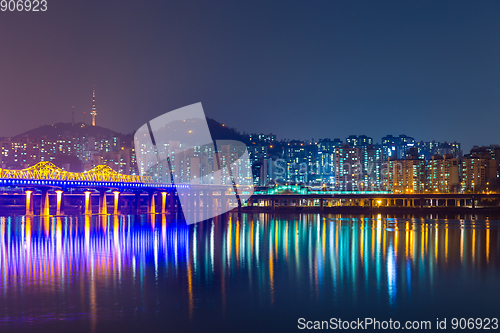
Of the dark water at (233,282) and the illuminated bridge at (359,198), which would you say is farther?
the illuminated bridge at (359,198)

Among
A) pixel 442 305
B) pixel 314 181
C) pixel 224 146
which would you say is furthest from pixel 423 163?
pixel 442 305

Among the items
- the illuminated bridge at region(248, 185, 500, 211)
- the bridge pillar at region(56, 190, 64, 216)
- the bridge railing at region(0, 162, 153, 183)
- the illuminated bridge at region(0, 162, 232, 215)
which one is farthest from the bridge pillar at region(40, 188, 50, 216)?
the illuminated bridge at region(248, 185, 500, 211)

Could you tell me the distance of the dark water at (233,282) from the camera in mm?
17906

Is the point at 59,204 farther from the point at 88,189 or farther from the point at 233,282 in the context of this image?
the point at 233,282

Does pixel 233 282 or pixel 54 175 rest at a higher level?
pixel 54 175

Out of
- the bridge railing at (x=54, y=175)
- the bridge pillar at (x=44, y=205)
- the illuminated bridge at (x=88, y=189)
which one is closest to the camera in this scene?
the bridge pillar at (x=44, y=205)

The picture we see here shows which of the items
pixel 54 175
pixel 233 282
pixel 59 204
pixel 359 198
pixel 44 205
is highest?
pixel 54 175

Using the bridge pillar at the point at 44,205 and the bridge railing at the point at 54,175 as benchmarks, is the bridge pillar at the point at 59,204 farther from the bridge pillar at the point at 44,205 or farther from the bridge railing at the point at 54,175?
the bridge railing at the point at 54,175

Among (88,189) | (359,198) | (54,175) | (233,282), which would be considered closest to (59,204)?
(88,189)

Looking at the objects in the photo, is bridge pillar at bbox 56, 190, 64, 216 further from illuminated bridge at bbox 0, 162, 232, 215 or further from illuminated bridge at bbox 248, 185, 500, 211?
illuminated bridge at bbox 248, 185, 500, 211

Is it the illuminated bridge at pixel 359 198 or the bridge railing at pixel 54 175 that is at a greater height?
the bridge railing at pixel 54 175

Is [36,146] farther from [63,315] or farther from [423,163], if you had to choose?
[63,315]

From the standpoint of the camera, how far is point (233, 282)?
24.3 metres

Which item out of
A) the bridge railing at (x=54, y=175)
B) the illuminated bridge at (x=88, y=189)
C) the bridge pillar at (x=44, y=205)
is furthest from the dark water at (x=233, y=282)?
the bridge railing at (x=54, y=175)
